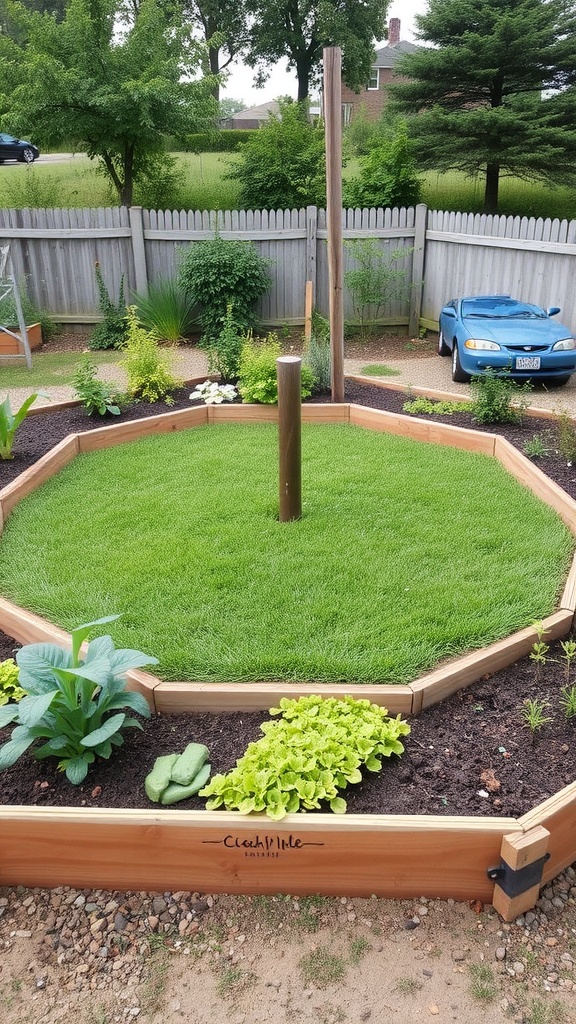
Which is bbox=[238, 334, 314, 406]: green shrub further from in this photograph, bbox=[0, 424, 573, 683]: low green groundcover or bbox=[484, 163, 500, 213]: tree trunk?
bbox=[484, 163, 500, 213]: tree trunk

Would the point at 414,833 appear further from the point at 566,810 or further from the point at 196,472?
the point at 196,472

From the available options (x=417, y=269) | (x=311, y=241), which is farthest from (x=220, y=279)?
(x=417, y=269)

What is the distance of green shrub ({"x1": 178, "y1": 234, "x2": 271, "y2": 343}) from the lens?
33.5 feet

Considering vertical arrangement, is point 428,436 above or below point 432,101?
below

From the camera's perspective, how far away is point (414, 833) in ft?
8.09

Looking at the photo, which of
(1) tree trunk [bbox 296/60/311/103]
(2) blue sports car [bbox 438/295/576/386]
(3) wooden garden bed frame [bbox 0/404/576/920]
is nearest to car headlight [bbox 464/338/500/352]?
(2) blue sports car [bbox 438/295/576/386]

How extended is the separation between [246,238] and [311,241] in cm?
98

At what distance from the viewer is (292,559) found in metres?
4.40

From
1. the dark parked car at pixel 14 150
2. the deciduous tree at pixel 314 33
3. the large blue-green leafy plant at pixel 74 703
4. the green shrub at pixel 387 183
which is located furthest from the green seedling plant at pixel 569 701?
the deciduous tree at pixel 314 33

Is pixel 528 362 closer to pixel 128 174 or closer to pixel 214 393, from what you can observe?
pixel 214 393

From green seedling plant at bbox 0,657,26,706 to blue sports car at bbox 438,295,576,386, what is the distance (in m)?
5.95

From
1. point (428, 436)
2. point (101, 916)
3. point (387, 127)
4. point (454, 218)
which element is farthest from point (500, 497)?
point (387, 127)

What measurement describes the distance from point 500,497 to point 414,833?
336 centimetres

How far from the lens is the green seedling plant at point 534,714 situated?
117 inches
